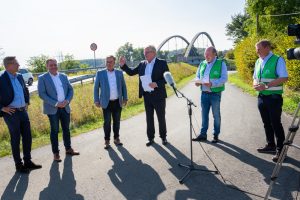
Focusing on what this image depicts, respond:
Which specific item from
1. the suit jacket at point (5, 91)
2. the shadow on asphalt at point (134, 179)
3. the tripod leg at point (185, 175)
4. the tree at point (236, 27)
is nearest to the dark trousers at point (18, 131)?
the suit jacket at point (5, 91)

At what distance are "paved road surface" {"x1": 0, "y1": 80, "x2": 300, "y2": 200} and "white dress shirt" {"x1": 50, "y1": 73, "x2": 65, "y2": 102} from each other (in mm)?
1265

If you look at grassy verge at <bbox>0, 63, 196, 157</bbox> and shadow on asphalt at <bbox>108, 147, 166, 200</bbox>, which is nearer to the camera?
shadow on asphalt at <bbox>108, 147, 166, 200</bbox>

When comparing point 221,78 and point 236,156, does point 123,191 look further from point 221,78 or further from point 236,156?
point 221,78

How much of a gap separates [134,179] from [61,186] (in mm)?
1195

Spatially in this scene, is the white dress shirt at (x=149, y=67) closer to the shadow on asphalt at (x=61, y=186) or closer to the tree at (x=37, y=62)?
the shadow on asphalt at (x=61, y=186)

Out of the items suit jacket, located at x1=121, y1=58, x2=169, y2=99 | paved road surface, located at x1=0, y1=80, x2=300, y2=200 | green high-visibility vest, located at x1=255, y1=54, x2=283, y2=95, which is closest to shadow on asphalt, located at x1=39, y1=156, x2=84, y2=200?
paved road surface, located at x1=0, y1=80, x2=300, y2=200

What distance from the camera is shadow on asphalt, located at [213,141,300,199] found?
454 cm

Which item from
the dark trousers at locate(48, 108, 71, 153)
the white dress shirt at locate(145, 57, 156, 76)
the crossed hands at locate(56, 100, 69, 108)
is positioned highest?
the white dress shirt at locate(145, 57, 156, 76)

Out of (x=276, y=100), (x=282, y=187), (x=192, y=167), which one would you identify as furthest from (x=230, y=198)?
(x=276, y=100)

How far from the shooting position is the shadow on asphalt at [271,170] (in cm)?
454

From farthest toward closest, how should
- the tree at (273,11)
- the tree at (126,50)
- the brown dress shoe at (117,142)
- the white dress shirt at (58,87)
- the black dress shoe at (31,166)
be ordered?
the tree at (126,50)
the tree at (273,11)
the brown dress shoe at (117,142)
the white dress shirt at (58,87)
the black dress shoe at (31,166)

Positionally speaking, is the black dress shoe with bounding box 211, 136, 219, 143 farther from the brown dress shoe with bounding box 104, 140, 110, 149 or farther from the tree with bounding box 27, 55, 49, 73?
the tree with bounding box 27, 55, 49, 73

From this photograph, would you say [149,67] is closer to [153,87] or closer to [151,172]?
[153,87]

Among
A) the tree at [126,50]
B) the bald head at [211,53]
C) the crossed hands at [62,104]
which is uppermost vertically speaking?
the tree at [126,50]
